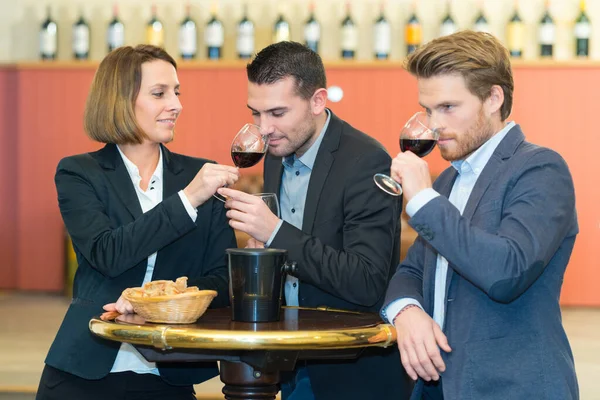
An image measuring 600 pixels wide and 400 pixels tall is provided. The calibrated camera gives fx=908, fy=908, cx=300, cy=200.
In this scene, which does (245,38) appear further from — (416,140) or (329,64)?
(416,140)

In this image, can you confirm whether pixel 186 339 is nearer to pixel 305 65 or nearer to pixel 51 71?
pixel 305 65

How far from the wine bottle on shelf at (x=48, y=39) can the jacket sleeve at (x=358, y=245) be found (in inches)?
228

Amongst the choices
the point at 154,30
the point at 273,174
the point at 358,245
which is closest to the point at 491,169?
the point at 358,245

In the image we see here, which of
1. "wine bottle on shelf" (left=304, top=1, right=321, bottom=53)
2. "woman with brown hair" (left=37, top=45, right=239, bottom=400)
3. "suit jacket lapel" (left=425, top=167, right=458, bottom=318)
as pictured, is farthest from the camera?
"wine bottle on shelf" (left=304, top=1, right=321, bottom=53)

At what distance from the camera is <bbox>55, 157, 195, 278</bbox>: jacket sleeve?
220 centimetres

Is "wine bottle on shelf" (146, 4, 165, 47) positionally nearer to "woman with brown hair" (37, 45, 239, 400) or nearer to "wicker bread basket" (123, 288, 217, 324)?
"woman with brown hair" (37, 45, 239, 400)

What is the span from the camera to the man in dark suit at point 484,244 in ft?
5.60

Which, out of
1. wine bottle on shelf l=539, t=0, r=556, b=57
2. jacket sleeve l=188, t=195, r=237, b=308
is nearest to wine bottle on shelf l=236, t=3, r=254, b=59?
wine bottle on shelf l=539, t=0, r=556, b=57

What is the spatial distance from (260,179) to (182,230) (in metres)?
4.97

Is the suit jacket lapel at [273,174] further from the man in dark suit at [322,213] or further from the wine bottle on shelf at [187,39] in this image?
the wine bottle on shelf at [187,39]

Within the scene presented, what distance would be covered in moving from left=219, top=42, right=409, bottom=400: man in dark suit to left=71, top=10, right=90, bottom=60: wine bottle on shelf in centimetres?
542

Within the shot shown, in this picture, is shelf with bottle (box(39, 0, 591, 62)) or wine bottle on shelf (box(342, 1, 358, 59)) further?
wine bottle on shelf (box(342, 1, 358, 59))

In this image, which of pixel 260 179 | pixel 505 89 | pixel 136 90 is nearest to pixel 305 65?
pixel 136 90

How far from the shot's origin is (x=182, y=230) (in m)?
2.21
